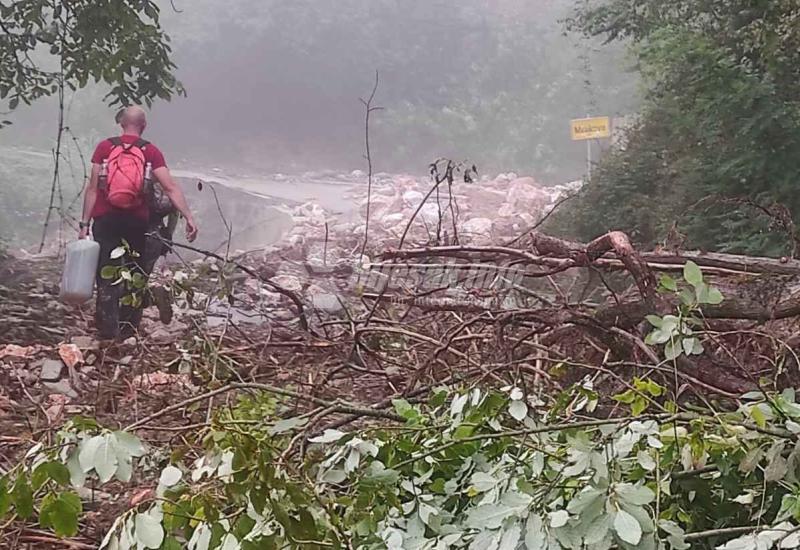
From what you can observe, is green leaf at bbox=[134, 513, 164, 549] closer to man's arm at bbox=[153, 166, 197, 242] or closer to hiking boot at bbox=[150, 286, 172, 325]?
hiking boot at bbox=[150, 286, 172, 325]

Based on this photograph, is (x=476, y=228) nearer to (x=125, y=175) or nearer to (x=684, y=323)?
(x=125, y=175)

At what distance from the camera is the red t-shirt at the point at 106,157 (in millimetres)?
2449

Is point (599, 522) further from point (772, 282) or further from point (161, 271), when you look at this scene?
point (161, 271)

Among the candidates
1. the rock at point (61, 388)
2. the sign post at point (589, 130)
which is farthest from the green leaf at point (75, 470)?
the sign post at point (589, 130)

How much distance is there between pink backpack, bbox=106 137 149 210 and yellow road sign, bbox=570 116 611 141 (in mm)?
1414

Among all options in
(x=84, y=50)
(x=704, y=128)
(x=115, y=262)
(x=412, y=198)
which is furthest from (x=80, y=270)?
(x=704, y=128)

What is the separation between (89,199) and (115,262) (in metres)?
0.19

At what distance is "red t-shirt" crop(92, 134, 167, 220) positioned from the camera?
2449 mm

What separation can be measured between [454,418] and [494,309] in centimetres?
67

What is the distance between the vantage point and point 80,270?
A: 253cm

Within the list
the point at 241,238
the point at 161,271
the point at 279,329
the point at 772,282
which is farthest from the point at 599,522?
the point at 241,238

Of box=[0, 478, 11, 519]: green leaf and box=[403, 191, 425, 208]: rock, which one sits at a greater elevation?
box=[403, 191, 425, 208]: rock

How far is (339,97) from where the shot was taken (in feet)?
9.75

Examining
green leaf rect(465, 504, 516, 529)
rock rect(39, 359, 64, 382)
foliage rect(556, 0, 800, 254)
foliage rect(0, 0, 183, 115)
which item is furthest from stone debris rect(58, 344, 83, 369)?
green leaf rect(465, 504, 516, 529)
